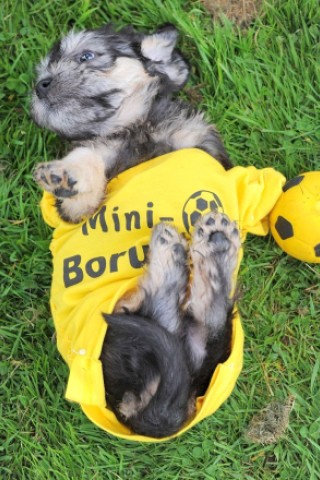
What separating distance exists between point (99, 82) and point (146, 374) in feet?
5.77

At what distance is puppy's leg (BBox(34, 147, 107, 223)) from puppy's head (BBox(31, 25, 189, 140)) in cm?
23

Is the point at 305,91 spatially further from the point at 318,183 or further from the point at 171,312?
the point at 171,312

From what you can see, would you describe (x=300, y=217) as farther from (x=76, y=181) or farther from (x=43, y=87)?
(x=43, y=87)

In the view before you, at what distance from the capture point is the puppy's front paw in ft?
10.5

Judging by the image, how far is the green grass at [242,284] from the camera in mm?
3971

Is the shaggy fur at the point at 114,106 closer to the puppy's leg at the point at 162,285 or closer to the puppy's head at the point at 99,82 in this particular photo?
the puppy's head at the point at 99,82

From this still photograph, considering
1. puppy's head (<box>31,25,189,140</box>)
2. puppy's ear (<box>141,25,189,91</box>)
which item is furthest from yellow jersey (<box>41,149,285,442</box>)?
puppy's ear (<box>141,25,189,91</box>)

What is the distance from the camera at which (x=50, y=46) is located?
4285 mm

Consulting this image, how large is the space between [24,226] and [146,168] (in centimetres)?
119

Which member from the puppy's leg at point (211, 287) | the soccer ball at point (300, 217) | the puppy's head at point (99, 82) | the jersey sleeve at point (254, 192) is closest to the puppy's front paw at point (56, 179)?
the puppy's head at point (99, 82)

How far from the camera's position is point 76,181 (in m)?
3.23

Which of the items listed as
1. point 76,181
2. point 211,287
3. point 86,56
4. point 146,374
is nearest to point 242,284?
point 211,287

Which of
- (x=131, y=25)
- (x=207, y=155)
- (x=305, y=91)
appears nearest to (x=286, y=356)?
(x=207, y=155)

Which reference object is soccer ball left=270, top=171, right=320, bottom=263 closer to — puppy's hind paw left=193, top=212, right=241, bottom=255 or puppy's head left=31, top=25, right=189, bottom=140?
puppy's hind paw left=193, top=212, right=241, bottom=255
